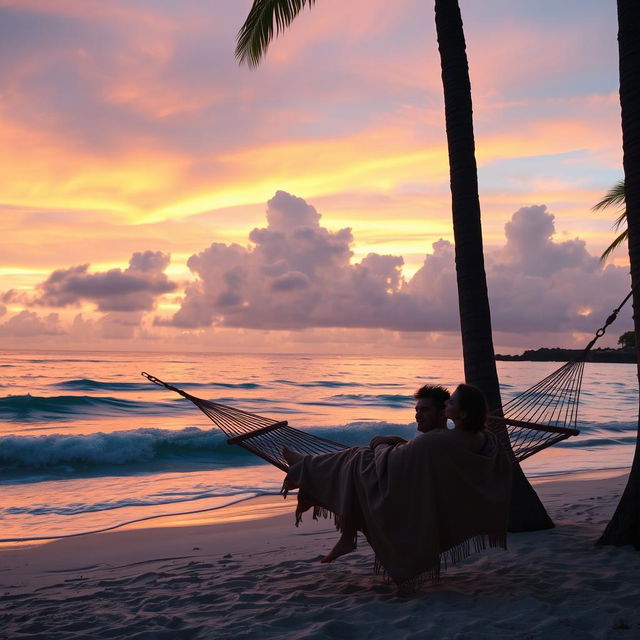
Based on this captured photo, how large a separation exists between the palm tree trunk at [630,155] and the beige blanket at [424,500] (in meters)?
1.19

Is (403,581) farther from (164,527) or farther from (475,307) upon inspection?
(164,527)

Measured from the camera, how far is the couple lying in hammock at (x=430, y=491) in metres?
3.27

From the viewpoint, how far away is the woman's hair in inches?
129

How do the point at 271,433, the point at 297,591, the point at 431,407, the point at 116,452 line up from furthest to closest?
1. the point at 116,452
2. the point at 271,433
3. the point at 297,591
4. the point at 431,407

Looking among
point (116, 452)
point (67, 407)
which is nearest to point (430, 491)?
point (116, 452)

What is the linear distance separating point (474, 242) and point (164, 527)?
354 centimetres

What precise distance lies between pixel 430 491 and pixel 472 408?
0.43 metres

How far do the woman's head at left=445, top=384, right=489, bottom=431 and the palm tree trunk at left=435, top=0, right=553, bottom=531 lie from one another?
1.65m

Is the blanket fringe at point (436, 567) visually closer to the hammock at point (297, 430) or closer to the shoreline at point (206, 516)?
the hammock at point (297, 430)

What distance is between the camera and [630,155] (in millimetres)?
4328

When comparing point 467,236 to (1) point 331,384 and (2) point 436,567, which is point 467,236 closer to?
(2) point 436,567

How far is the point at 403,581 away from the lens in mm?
3295

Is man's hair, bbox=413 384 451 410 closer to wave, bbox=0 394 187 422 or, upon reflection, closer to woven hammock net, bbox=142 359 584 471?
woven hammock net, bbox=142 359 584 471

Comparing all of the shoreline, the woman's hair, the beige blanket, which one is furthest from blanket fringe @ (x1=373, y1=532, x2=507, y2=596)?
the shoreline
